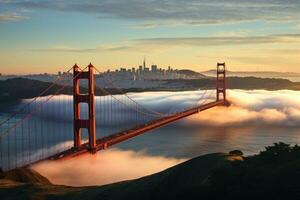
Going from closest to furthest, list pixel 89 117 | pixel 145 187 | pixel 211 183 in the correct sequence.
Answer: pixel 211 183, pixel 145 187, pixel 89 117

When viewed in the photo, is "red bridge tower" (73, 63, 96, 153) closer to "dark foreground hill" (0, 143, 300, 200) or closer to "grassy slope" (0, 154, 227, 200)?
"dark foreground hill" (0, 143, 300, 200)

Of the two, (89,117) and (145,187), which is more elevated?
(89,117)

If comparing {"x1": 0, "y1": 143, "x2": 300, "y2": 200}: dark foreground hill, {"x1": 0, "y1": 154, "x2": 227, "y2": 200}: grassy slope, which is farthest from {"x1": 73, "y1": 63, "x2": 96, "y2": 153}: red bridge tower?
{"x1": 0, "y1": 154, "x2": 227, "y2": 200}: grassy slope

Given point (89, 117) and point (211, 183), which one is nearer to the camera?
point (211, 183)

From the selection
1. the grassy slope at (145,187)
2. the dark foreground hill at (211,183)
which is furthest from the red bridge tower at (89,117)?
the grassy slope at (145,187)

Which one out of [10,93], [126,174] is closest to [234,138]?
[126,174]

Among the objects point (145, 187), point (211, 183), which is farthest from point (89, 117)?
point (211, 183)

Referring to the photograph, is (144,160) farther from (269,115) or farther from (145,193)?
(269,115)

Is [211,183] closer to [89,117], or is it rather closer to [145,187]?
[145,187]
